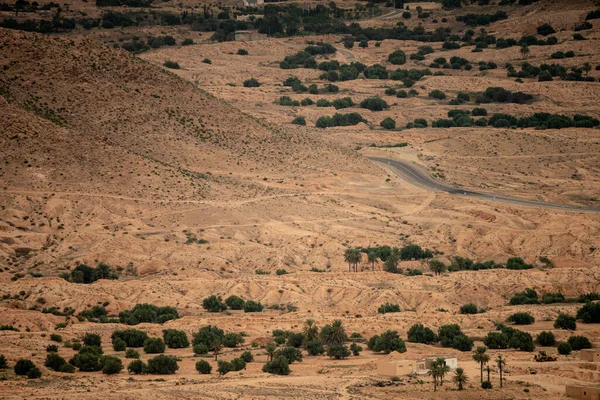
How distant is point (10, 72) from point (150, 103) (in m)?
10.9

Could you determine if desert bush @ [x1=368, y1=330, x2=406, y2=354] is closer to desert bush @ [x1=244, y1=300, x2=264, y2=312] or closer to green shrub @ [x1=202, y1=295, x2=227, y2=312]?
desert bush @ [x1=244, y1=300, x2=264, y2=312]

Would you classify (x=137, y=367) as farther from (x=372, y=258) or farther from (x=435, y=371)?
(x=372, y=258)

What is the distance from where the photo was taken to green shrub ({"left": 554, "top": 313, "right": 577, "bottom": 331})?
84.3 meters

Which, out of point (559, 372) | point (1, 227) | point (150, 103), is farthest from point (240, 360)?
point (150, 103)

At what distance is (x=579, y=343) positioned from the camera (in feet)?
263

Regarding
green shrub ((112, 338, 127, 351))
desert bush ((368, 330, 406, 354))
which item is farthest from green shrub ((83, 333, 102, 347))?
desert bush ((368, 330, 406, 354))

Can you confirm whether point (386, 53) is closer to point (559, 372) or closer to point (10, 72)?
point (10, 72)

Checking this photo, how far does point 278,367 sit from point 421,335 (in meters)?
11.5

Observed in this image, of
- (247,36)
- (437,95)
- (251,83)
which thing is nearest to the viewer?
(437,95)

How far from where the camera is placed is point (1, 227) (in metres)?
101

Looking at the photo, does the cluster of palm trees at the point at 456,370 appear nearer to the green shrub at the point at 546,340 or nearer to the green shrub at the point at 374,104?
the green shrub at the point at 546,340

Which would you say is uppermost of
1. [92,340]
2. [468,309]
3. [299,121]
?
[299,121]

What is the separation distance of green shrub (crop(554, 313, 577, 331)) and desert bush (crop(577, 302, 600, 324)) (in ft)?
5.00

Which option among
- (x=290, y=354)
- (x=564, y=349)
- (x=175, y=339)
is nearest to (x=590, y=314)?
(x=564, y=349)
